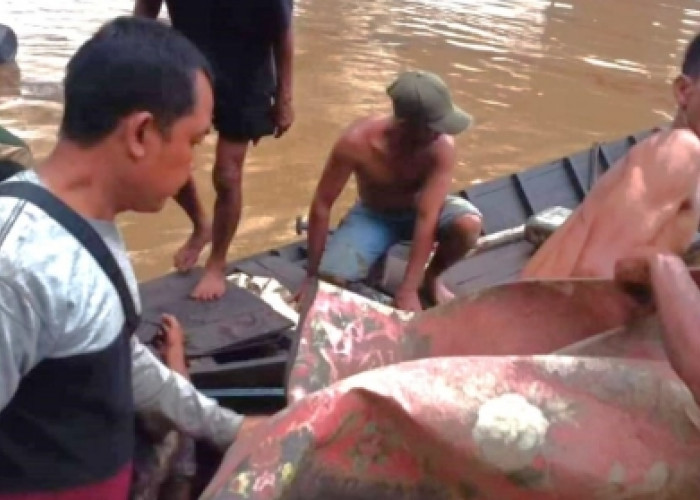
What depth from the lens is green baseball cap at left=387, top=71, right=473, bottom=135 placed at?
4.16 m

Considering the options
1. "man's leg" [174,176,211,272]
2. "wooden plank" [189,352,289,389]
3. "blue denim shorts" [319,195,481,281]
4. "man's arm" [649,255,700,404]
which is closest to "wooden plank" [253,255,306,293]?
"blue denim shorts" [319,195,481,281]

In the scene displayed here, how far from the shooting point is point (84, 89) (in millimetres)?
1820

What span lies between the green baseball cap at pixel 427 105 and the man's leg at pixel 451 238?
48 cm

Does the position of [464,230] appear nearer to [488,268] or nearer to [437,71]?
[488,268]

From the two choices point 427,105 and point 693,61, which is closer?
point 693,61

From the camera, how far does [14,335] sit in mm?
1690

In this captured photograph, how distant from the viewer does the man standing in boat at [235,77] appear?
4000 mm

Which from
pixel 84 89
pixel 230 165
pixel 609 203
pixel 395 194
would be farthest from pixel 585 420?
pixel 395 194

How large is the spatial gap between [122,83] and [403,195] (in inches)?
114

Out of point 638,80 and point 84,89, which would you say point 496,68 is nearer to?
point 638,80

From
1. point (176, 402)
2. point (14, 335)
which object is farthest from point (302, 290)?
point (14, 335)

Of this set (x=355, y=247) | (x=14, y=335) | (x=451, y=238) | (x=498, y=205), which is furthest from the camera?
(x=498, y=205)

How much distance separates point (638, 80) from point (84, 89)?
33.4 ft

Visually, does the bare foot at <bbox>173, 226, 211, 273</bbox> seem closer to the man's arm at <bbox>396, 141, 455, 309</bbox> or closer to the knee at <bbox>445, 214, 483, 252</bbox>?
the man's arm at <bbox>396, 141, 455, 309</bbox>
